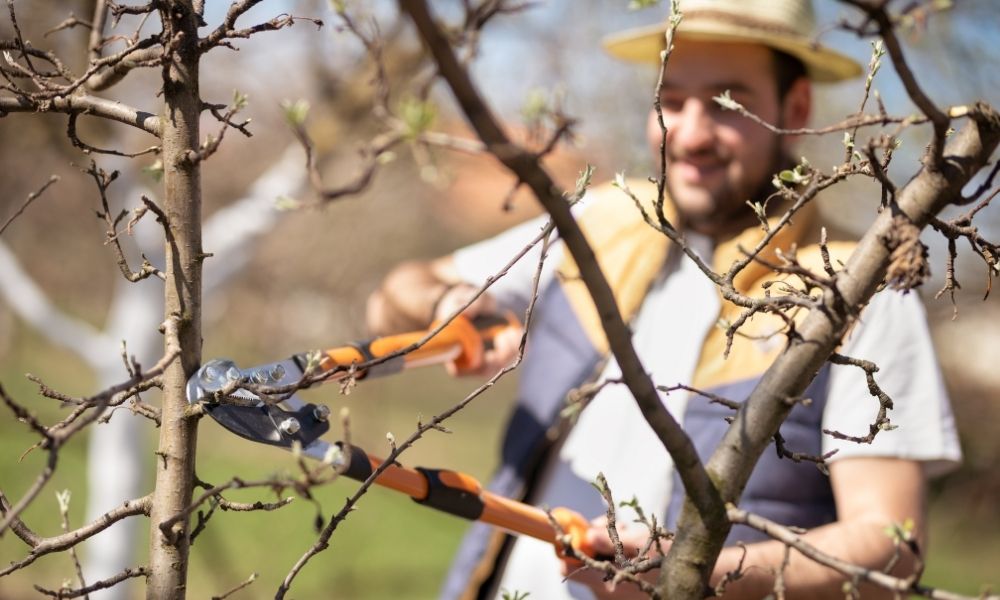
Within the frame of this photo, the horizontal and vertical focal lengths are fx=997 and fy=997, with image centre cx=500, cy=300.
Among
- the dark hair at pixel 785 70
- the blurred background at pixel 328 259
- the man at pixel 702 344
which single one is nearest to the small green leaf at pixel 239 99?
the blurred background at pixel 328 259

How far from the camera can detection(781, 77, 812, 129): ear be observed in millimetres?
2161

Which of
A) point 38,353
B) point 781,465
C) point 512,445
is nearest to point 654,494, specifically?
point 781,465

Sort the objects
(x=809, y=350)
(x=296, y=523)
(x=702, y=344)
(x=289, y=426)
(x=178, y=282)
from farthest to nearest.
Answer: (x=296, y=523)
(x=702, y=344)
(x=289, y=426)
(x=178, y=282)
(x=809, y=350)

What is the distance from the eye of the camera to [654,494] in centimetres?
190

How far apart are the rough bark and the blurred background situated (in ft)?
0.41

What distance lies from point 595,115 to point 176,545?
4.53m

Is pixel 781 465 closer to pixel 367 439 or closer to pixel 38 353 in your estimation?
pixel 367 439

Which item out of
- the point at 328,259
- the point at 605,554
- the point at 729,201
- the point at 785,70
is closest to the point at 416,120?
the point at 605,554

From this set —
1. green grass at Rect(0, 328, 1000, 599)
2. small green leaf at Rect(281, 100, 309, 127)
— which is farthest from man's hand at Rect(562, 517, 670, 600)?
green grass at Rect(0, 328, 1000, 599)

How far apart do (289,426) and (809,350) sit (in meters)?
0.60

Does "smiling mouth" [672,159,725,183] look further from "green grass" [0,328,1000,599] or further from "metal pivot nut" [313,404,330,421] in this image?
"green grass" [0,328,1000,599]

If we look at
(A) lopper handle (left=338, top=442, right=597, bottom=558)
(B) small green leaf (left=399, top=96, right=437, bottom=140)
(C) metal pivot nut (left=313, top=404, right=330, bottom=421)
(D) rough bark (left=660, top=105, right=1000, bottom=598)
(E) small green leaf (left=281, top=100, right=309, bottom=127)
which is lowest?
(D) rough bark (left=660, top=105, right=1000, bottom=598)

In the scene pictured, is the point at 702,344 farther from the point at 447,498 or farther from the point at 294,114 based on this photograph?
the point at 294,114

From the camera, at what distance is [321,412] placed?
123 centimetres
